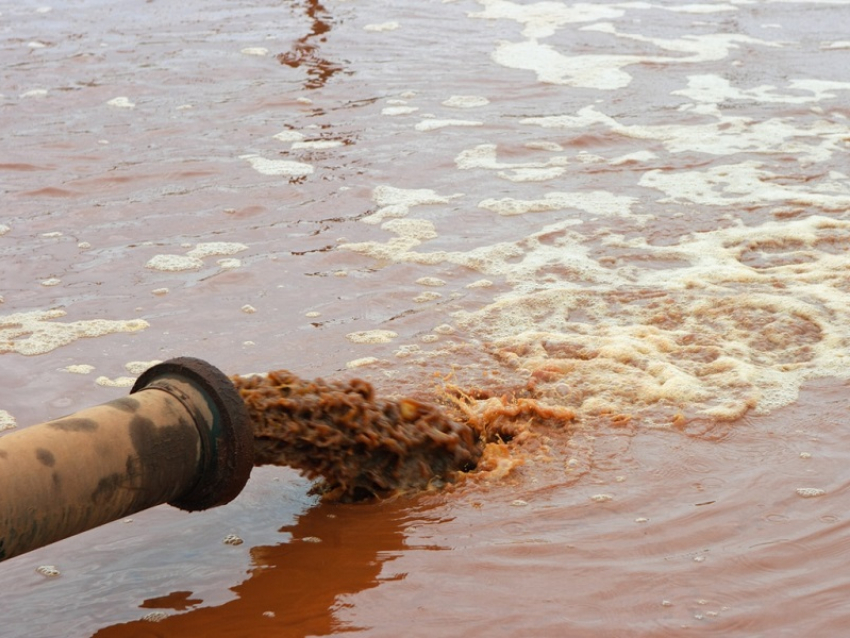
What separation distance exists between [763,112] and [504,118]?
7.31ft

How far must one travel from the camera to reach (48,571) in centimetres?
337

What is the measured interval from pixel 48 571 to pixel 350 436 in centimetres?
110

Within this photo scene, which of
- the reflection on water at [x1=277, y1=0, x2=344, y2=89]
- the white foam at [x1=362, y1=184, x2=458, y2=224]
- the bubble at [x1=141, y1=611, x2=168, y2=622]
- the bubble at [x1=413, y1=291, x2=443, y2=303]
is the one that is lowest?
the bubble at [x1=141, y1=611, x2=168, y2=622]

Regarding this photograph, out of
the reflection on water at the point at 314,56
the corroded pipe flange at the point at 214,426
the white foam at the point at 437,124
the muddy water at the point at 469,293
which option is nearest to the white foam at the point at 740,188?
the muddy water at the point at 469,293

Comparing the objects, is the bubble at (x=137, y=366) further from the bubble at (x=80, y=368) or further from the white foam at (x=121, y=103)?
the white foam at (x=121, y=103)

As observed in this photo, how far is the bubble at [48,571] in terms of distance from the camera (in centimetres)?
335

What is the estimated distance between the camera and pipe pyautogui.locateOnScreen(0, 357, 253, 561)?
283cm

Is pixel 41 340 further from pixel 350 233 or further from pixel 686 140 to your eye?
pixel 686 140

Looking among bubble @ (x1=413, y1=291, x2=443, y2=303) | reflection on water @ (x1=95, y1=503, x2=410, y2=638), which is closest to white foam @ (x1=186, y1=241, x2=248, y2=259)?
bubble @ (x1=413, y1=291, x2=443, y2=303)

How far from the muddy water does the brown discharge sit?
83 mm

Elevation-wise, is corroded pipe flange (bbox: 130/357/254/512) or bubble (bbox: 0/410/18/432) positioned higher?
corroded pipe flange (bbox: 130/357/254/512)

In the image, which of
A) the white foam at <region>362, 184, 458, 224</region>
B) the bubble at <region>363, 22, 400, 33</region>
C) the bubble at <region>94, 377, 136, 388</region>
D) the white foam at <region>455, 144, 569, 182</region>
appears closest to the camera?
the bubble at <region>94, 377, 136, 388</region>

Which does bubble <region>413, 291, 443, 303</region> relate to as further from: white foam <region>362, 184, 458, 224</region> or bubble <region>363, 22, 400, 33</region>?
bubble <region>363, 22, 400, 33</region>

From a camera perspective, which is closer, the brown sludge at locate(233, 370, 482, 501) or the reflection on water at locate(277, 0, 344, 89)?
the brown sludge at locate(233, 370, 482, 501)
